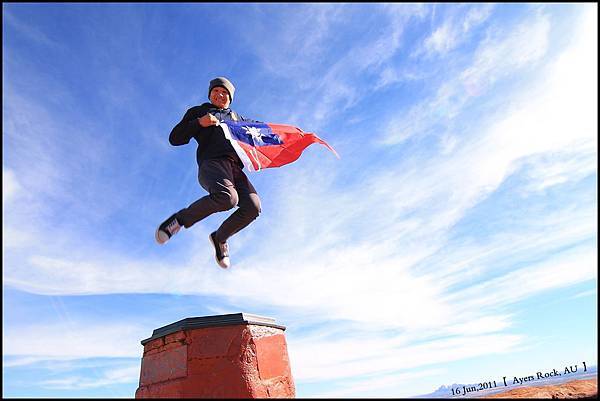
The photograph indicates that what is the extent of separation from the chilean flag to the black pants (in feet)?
0.72

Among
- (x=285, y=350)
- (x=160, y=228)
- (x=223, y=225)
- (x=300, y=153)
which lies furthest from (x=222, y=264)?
(x=300, y=153)

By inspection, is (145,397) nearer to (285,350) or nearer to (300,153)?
(285,350)

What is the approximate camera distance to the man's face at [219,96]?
480 centimetres

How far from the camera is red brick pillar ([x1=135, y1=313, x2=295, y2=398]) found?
3.67m

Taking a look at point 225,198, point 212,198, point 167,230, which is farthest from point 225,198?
point 167,230

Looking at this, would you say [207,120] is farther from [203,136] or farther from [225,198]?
[225,198]

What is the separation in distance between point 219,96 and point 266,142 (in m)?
0.81

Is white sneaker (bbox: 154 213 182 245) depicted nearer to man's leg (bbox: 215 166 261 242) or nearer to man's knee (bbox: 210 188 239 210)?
man's knee (bbox: 210 188 239 210)

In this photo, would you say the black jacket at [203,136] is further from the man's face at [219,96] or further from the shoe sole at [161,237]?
the shoe sole at [161,237]

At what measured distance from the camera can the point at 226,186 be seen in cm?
426

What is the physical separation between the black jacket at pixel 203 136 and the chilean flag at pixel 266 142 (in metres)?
0.08

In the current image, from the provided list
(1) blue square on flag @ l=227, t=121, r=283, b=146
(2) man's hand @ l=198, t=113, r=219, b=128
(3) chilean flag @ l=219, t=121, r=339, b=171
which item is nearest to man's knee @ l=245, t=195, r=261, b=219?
(3) chilean flag @ l=219, t=121, r=339, b=171

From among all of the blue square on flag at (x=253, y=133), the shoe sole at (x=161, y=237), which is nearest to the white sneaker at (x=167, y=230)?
the shoe sole at (x=161, y=237)

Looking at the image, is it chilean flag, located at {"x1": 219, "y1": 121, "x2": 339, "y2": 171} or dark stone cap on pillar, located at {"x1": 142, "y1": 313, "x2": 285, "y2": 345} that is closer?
dark stone cap on pillar, located at {"x1": 142, "y1": 313, "x2": 285, "y2": 345}
